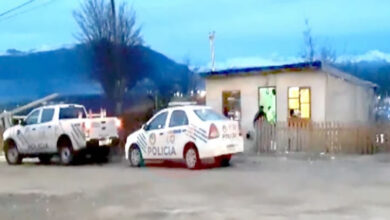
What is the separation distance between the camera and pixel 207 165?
2041cm

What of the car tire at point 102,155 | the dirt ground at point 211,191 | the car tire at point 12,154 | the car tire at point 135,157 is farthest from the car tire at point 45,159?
the car tire at point 135,157

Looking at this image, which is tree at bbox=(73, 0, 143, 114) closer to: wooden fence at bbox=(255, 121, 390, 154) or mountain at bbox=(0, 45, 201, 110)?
mountain at bbox=(0, 45, 201, 110)

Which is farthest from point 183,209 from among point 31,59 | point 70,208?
point 31,59

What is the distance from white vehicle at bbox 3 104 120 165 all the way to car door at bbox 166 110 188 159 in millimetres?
3565

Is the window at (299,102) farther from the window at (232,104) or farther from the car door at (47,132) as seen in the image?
the car door at (47,132)

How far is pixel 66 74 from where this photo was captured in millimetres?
59094

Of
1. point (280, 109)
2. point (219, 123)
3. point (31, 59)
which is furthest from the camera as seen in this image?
point (31, 59)

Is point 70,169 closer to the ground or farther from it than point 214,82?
closer to the ground

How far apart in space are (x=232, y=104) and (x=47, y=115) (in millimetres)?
7647

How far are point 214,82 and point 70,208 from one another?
16.9 m

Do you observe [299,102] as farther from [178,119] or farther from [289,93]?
[178,119]

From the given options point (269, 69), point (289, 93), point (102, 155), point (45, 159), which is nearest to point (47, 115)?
point (45, 159)

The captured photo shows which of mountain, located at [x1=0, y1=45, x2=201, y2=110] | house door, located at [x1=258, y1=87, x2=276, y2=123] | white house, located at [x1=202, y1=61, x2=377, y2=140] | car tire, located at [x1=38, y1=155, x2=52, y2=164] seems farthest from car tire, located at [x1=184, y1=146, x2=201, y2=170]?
mountain, located at [x1=0, y1=45, x2=201, y2=110]

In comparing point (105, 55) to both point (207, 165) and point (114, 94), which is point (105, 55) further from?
point (207, 165)
